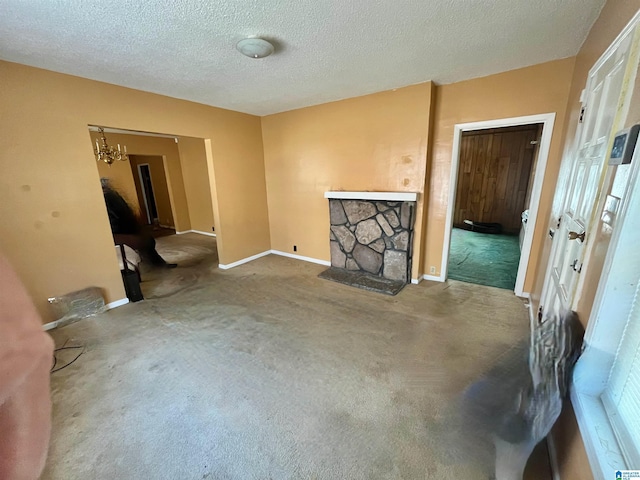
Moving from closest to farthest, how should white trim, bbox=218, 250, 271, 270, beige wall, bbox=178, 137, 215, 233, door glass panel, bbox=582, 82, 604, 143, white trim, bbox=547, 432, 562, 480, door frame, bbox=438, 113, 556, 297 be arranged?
1. white trim, bbox=547, 432, 562, 480
2. door glass panel, bbox=582, 82, 604, 143
3. door frame, bbox=438, 113, 556, 297
4. white trim, bbox=218, 250, 271, 270
5. beige wall, bbox=178, 137, 215, 233

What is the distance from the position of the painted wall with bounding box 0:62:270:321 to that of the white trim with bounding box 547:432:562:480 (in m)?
3.55

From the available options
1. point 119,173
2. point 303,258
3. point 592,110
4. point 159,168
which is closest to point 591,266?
point 592,110

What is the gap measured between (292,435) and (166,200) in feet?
24.6

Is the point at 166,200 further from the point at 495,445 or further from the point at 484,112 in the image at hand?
the point at 495,445

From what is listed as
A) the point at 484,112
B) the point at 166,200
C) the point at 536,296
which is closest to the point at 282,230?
the point at 484,112

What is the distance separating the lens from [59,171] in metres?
2.42

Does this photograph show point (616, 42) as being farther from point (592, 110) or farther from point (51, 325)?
point (51, 325)

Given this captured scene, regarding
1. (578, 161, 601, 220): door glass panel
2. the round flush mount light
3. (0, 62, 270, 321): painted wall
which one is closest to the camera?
(578, 161, 601, 220): door glass panel

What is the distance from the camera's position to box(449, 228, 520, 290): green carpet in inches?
135

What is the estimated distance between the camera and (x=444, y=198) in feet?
10.1

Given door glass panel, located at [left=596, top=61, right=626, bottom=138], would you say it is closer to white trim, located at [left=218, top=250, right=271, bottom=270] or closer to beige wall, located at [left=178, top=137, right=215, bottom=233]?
white trim, located at [left=218, top=250, right=271, bottom=270]

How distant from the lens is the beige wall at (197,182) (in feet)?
19.0

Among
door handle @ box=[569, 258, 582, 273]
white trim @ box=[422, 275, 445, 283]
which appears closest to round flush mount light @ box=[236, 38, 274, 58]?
door handle @ box=[569, 258, 582, 273]

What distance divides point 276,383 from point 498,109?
3.29 metres
